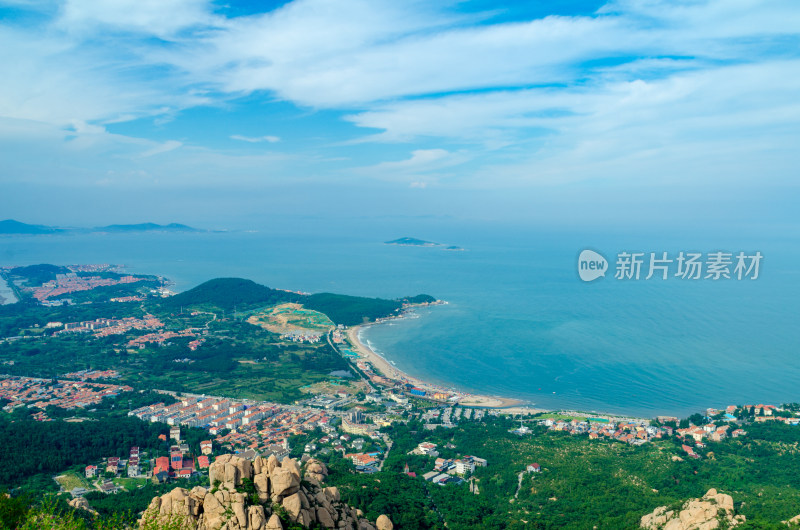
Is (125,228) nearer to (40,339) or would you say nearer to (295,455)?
(40,339)

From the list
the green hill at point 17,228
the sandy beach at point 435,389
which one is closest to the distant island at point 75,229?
the green hill at point 17,228

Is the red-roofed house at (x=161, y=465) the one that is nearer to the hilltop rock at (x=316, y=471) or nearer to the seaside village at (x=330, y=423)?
the seaside village at (x=330, y=423)

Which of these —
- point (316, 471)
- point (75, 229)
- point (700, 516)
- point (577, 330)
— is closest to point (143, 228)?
point (75, 229)

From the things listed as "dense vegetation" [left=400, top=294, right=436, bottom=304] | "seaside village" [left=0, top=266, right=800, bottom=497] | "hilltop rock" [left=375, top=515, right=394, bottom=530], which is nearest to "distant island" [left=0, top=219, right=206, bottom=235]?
"dense vegetation" [left=400, top=294, right=436, bottom=304]

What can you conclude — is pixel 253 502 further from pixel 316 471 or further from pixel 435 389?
pixel 435 389

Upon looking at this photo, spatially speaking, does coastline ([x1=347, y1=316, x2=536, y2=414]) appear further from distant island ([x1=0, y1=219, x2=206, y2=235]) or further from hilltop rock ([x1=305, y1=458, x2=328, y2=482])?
distant island ([x1=0, y1=219, x2=206, y2=235])

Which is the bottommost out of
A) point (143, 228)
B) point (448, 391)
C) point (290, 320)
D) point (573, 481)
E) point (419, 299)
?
point (448, 391)

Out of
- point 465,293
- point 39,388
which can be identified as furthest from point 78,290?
point 465,293
